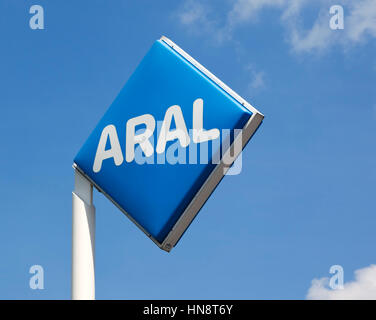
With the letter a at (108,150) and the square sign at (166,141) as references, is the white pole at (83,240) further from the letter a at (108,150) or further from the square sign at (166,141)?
the letter a at (108,150)

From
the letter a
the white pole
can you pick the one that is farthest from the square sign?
the white pole

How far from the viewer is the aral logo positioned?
5.09m

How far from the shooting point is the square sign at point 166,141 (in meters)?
5.02

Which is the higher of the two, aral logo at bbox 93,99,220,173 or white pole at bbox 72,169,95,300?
aral logo at bbox 93,99,220,173

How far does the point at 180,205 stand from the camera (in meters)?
5.10

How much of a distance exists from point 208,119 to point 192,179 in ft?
1.56

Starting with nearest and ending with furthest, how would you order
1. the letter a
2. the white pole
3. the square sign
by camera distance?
1. the square sign
2. the white pole
3. the letter a

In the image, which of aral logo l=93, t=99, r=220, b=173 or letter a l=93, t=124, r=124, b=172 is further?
letter a l=93, t=124, r=124, b=172

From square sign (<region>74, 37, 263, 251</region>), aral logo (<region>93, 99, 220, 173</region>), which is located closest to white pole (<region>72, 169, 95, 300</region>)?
square sign (<region>74, 37, 263, 251</region>)

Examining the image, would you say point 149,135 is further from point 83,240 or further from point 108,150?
point 83,240

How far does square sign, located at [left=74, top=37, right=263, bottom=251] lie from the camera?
5.02m

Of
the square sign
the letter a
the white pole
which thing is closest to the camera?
the square sign

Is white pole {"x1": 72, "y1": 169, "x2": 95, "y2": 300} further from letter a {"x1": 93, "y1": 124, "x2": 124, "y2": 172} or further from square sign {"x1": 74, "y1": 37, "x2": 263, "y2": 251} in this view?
letter a {"x1": 93, "y1": 124, "x2": 124, "y2": 172}
